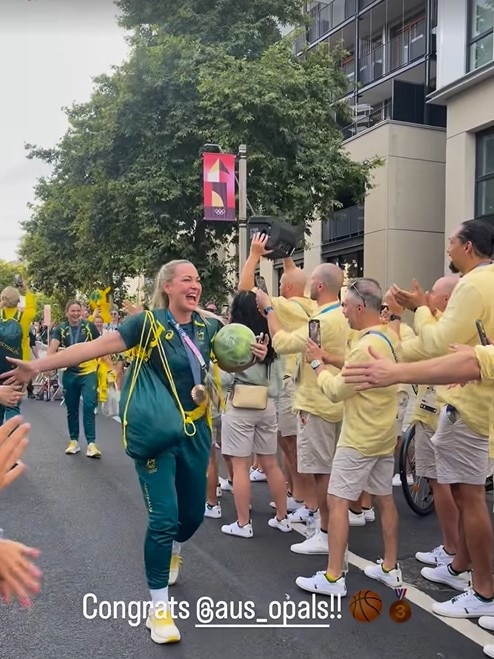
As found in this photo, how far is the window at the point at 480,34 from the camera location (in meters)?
16.1

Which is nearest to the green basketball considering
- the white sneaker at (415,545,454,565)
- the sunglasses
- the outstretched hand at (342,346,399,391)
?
the sunglasses

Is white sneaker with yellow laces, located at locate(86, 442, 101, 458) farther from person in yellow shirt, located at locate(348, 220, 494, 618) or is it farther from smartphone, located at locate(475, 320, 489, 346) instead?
smartphone, located at locate(475, 320, 489, 346)

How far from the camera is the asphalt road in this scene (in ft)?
11.3

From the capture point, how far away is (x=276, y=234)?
4.81 m

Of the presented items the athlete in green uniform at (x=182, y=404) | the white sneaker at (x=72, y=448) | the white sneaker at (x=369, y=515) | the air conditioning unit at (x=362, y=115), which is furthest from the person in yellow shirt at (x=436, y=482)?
the air conditioning unit at (x=362, y=115)

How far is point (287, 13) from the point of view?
18.2 metres

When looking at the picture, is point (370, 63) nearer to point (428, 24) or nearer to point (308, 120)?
point (428, 24)

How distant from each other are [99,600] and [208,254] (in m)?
14.9

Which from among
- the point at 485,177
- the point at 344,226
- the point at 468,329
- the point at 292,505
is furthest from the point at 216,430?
the point at 344,226

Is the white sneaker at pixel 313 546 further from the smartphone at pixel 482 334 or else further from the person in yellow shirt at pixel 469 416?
the smartphone at pixel 482 334

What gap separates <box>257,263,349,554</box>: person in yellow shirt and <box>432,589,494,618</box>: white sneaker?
111 centimetres

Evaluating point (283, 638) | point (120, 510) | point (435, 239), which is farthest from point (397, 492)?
point (435, 239)

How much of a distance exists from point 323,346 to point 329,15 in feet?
85.4

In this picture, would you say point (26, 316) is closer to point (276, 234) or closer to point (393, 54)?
point (276, 234)
